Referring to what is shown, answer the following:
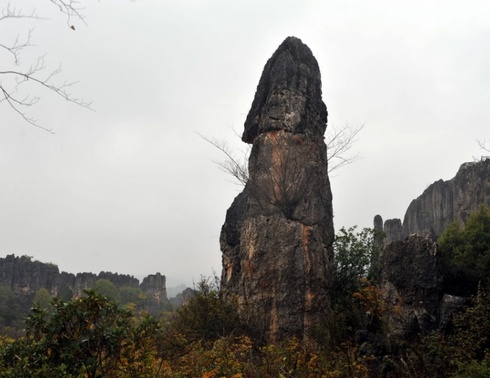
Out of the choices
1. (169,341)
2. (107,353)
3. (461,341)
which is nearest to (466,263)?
(461,341)

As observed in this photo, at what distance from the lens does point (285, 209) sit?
16.1 m

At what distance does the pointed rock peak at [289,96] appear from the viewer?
16.8 m

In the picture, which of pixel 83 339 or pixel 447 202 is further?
pixel 447 202

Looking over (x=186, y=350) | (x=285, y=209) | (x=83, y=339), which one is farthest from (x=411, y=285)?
(x=83, y=339)

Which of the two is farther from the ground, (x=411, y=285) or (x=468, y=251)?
(x=468, y=251)

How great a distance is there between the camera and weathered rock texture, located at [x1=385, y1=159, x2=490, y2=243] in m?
53.0

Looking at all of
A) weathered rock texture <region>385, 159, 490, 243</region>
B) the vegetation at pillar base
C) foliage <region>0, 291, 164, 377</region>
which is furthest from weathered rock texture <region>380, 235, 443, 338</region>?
weathered rock texture <region>385, 159, 490, 243</region>

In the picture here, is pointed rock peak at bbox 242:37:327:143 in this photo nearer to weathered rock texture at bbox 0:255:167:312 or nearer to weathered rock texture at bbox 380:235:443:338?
weathered rock texture at bbox 380:235:443:338

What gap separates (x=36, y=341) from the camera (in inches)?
223

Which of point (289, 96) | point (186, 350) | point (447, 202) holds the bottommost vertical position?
point (186, 350)

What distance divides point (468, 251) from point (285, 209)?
6.03 meters

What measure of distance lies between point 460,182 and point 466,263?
2108 inches

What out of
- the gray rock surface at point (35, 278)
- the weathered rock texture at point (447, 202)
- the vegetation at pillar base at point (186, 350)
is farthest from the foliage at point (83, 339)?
the gray rock surface at point (35, 278)

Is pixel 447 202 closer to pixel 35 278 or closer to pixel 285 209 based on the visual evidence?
pixel 285 209
